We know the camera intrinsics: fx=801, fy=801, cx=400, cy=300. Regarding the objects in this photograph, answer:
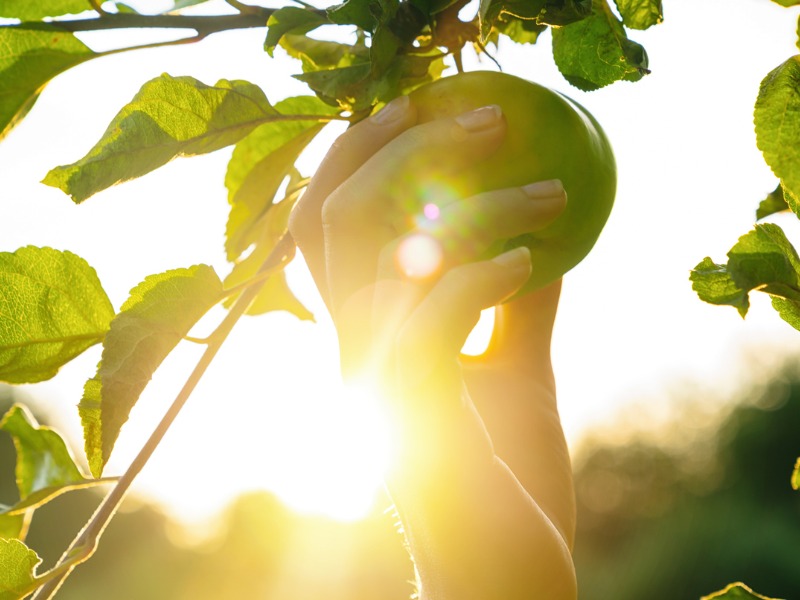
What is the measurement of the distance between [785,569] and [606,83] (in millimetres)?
14700

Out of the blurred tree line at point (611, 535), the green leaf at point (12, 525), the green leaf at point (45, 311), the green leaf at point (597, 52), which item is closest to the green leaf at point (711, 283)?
the green leaf at point (597, 52)

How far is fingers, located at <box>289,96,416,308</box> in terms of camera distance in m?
0.46

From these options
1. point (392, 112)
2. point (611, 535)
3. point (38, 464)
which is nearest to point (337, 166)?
point (392, 112)

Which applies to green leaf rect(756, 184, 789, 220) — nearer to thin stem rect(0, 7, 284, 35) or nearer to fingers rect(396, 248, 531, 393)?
fingers rect(396, 248, 531, 393)

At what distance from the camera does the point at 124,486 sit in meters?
0.47

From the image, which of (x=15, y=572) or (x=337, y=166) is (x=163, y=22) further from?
(x=15, y=572)

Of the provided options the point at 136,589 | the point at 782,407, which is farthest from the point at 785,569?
the point at 136,589

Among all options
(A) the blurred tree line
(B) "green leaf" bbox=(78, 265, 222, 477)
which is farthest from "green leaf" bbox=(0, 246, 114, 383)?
(A) the blurred tree line

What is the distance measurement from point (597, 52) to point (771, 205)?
148mm

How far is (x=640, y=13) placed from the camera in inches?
16.5

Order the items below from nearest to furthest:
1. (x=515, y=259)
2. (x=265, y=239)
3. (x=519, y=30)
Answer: (x=515, y=259)
(x=519, y=30)
(x=265, y=239)

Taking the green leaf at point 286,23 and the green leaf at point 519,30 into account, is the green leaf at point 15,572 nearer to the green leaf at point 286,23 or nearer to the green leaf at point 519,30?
the green leaf at point 286,23

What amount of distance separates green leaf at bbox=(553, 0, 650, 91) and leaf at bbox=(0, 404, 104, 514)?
44cm

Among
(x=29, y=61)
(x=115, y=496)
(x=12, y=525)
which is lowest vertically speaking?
(x=12, y=525)
